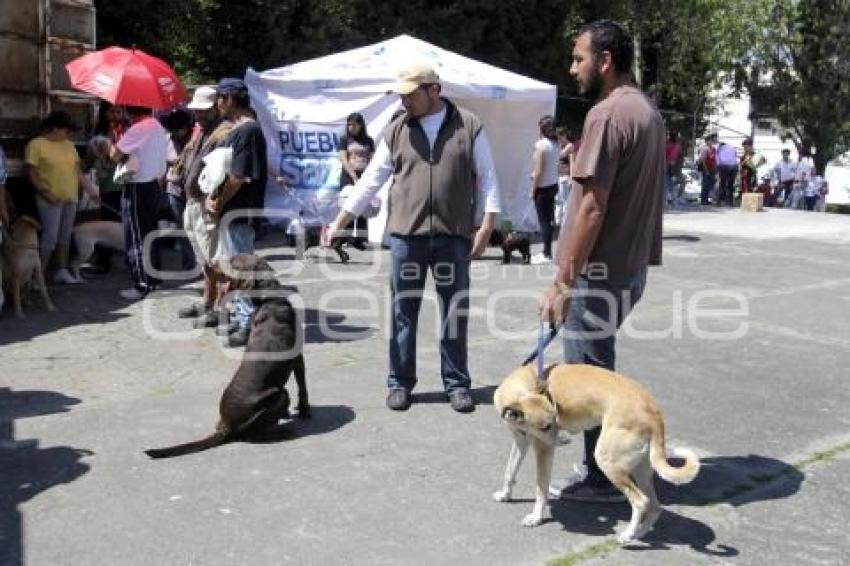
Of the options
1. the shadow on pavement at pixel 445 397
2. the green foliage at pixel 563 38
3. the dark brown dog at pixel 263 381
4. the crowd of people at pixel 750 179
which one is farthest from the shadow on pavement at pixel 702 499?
the crowd of people at pixel 750 179

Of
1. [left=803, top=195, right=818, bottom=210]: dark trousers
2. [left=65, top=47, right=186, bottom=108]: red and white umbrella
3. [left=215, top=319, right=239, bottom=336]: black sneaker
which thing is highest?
[left=65, top=47, right=186, bottom=108]: red and white umbrella

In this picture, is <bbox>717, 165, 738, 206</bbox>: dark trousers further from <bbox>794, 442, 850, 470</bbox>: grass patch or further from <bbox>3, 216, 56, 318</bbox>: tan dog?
<bbox>794, 442, 850, 470</bbox>: grass patch

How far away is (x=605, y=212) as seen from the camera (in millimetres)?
4078

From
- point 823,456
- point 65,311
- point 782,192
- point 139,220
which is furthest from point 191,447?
point 782,192

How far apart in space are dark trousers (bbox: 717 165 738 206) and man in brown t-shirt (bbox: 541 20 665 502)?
70.0 feet

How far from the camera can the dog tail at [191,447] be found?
15.7ft

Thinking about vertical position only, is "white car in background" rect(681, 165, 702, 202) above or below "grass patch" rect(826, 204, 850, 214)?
above

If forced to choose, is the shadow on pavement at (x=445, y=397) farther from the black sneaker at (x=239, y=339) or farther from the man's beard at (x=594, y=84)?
the man's beard at (x=594, y=84)

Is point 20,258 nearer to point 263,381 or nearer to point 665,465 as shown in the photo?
point 263,381

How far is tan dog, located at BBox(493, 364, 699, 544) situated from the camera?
3795 mm

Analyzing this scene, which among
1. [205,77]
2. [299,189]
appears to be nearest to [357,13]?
[205,77]

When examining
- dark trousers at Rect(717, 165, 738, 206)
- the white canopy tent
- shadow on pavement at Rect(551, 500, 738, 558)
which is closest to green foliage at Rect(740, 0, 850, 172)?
dark trousers at Rect(717, 165, 738, 206)

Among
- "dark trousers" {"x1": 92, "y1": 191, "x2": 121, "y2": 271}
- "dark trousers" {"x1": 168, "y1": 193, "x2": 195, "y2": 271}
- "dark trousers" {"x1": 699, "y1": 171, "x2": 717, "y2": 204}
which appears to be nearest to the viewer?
"dark trousers" {"x1": 92, "y1": 191, "x2": 121, "y2": 271}

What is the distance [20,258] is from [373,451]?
15.5ft
